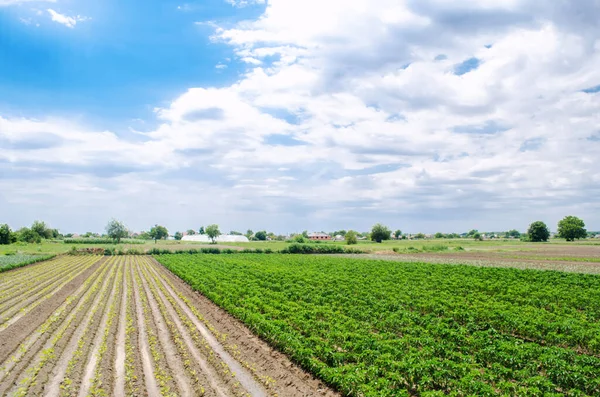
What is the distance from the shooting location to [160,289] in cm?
3189

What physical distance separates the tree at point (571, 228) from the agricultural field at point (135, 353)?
14797 centimetres

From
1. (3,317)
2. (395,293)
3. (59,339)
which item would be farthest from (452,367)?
(3,317)

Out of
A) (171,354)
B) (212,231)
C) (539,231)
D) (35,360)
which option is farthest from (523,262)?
(212,231)

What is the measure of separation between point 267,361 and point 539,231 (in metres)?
145

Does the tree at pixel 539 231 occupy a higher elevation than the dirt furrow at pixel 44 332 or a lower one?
higher

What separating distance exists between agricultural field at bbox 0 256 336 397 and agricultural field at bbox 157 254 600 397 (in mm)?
1301

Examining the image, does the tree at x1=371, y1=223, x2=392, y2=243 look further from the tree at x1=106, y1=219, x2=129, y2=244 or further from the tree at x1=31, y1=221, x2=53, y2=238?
the tree at x1=31, y1=221, x2=53, y2=238

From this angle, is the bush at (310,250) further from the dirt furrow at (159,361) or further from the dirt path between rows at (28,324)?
the dirt furrow at (159,361)

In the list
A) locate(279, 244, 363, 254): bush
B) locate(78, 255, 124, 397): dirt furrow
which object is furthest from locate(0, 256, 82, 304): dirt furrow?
locate(279, 244, 363, 254): bush

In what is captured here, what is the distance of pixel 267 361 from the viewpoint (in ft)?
47.0

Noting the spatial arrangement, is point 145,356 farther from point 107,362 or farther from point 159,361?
point 107,362

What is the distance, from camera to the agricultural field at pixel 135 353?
11828 mm

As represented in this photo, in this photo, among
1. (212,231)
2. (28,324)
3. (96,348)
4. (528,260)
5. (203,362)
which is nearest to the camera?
(203,362)

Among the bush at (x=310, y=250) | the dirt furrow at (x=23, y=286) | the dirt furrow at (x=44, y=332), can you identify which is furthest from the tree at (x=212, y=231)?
the dirt furrow at (x=44, y=332)
